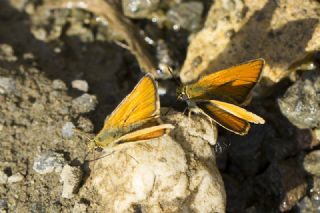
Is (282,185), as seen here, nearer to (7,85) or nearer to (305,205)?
(305,205)

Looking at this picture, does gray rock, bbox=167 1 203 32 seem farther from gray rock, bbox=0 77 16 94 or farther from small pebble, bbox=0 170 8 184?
small pebble, bbox=0 170 8 184

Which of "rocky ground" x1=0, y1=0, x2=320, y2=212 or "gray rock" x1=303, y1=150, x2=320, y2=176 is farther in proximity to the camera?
"gray rock" x1=303, y1=150, x2=320, y2=176

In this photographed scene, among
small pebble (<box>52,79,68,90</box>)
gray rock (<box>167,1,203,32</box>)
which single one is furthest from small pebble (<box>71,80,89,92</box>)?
gray rock (<box>167,1,203,32</box>)

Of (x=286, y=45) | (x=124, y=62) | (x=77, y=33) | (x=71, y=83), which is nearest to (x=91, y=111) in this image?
(x=71, y=83)

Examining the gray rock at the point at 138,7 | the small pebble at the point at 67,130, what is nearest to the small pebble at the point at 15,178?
the small pebble at the point at 67,130

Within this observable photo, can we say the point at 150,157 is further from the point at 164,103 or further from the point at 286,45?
the point at 286,45
